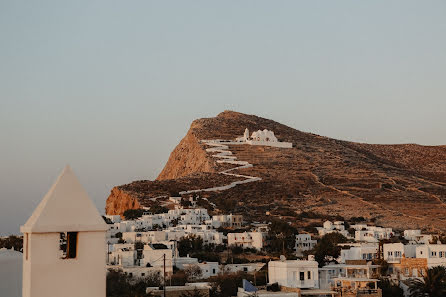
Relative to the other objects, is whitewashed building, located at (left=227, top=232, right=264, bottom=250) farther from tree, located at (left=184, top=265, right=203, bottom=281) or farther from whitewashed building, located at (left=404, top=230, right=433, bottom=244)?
tree, located at (left=184, top=265, right=203, bottom=281)

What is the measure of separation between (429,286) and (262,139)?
79.2 m

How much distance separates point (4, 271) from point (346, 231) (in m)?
53.4

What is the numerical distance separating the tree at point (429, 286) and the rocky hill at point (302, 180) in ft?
105

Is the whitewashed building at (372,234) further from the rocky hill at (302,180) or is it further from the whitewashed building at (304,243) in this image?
the rocky hill at (302,180)

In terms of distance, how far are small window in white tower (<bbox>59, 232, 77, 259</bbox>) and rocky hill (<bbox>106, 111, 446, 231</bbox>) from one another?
60.6 meters

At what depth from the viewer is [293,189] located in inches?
3479

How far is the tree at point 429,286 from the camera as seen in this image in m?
35.3

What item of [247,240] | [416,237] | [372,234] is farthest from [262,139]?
[247,240]

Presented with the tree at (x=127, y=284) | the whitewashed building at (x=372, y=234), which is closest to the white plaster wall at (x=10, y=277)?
the tree at (x=127, y=284)

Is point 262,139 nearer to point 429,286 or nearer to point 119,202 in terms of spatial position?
point 119,202

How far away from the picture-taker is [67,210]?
851 cm

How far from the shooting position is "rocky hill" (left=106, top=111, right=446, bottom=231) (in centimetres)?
7825

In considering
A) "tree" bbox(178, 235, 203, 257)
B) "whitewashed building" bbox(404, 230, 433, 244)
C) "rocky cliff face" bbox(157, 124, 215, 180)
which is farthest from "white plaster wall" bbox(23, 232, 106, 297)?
"rocky cliff face" bbox(157, 124, 215, 180)

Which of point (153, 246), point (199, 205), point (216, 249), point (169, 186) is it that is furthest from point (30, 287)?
point (169, 186)
